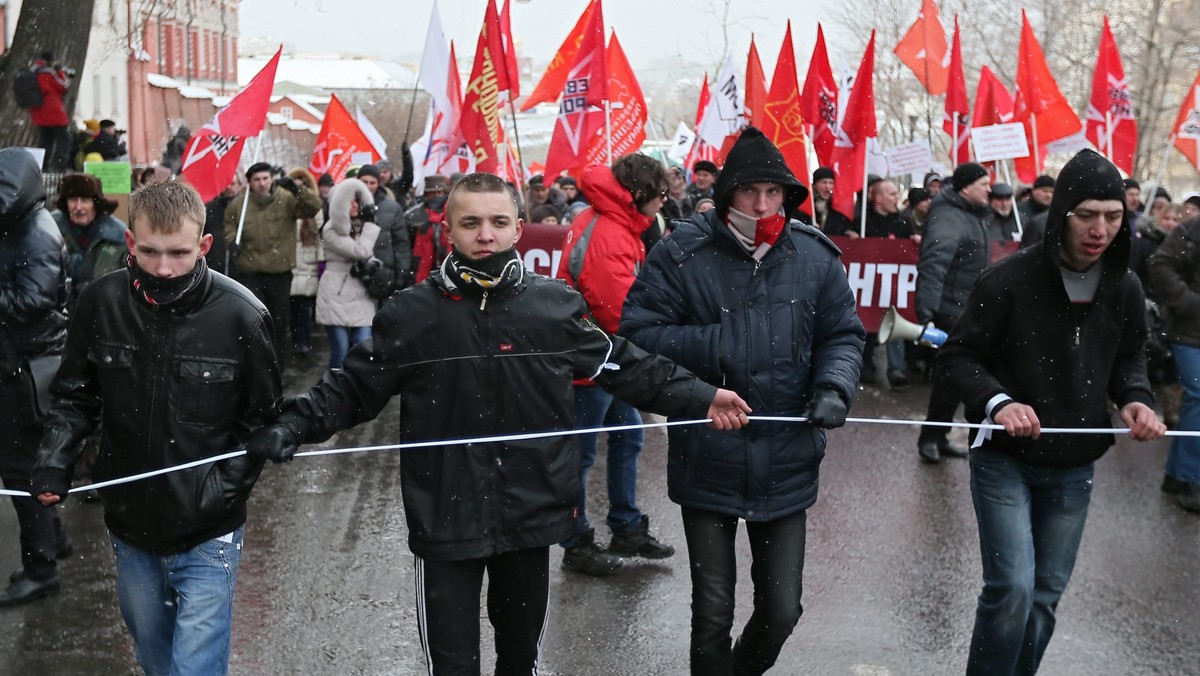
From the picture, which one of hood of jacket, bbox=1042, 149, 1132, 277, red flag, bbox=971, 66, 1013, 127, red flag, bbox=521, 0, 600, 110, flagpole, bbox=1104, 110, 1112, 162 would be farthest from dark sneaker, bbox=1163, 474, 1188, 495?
flagpole, bbox=1104, 110, 1112, 162

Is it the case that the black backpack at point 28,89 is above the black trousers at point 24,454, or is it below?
above

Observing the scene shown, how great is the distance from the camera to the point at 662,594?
614 cm

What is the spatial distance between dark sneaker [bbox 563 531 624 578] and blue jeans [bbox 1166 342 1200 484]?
3.73m

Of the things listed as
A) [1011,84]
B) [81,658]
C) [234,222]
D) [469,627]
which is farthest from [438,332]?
[1011,84]

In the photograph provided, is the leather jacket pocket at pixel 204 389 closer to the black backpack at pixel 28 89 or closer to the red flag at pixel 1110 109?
the black backpack at pixel 28 89

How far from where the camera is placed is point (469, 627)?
12.9 ft

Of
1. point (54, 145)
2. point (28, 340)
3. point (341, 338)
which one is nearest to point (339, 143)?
point (54, 145)

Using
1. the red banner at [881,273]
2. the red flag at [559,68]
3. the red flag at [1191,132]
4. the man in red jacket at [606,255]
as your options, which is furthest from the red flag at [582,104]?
the red flag at [1191,132]

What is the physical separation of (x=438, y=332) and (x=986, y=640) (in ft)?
6.98

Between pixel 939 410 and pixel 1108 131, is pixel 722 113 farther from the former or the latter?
pixel 939 410

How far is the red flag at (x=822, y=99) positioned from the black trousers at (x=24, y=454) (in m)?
8.74

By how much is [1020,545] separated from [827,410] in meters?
0.84

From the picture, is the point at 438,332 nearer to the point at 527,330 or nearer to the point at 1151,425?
the point at 527,330

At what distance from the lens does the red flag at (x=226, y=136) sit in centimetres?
979
